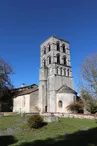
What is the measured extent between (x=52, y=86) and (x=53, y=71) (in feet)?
13.0

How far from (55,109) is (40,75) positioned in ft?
→ 33.7

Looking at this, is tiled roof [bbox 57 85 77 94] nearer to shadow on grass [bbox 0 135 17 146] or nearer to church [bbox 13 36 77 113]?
church [bbox 13 36 77 113]

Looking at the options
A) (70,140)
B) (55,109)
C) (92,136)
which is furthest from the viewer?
(55,109)

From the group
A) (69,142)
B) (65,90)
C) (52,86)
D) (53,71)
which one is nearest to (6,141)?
(69,142)

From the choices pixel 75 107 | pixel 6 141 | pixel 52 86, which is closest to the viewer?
pixel 6 141

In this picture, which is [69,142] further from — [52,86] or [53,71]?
[53,71]

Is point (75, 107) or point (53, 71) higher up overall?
point (53, 71)

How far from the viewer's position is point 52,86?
39.6 meters

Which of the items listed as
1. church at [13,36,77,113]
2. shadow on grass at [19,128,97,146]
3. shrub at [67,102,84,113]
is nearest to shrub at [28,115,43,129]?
shadow on grass at [19,128,97,146]

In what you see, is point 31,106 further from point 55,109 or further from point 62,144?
point 62,144

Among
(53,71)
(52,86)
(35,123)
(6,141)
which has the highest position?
(53,71)

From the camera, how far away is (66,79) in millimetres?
42031

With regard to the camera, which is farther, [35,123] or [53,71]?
[53,71]

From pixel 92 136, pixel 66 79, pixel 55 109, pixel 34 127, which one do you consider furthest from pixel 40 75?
pixel 92 136
